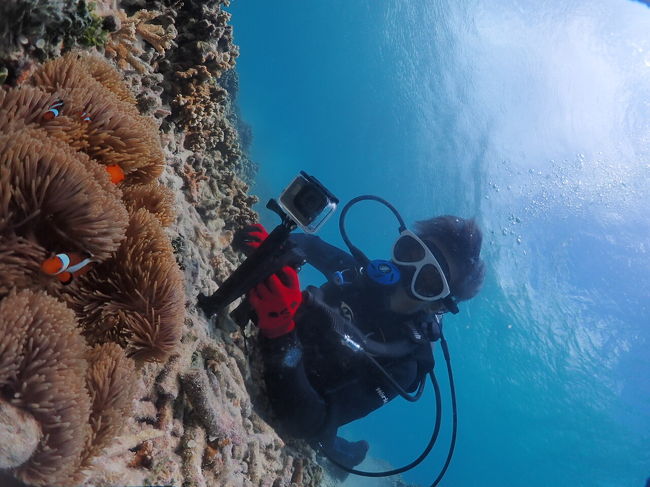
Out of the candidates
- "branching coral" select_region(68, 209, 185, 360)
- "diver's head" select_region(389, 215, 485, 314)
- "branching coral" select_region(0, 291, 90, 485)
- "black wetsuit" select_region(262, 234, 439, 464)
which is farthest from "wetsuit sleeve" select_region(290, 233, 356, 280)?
"branching coral" select_region(0, 291, 90, 485)

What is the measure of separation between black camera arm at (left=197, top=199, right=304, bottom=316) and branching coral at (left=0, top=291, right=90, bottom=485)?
4.24ft

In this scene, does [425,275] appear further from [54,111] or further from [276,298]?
[54,111]

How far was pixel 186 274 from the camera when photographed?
2574 mm

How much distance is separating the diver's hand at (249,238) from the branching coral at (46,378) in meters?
2.13

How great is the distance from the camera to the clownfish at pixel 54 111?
5.41 feet

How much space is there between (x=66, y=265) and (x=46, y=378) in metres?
0.38

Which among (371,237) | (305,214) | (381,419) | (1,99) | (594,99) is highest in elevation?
(594,99)

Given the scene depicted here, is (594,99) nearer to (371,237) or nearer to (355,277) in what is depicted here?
(371,237)

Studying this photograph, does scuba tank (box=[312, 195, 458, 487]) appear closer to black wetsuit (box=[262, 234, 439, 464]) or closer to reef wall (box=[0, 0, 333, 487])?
black wetsuit (box=[262, 234, 439, 464])

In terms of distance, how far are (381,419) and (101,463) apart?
4527 cm

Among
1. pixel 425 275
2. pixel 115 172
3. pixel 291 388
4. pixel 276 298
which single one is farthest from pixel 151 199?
pixel 425 275

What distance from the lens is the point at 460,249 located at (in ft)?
16.8

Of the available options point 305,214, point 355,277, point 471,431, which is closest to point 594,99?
point 355,277

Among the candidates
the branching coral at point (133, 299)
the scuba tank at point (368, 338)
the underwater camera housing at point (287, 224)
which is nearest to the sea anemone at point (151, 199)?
the branching coral at point (133, 299)
